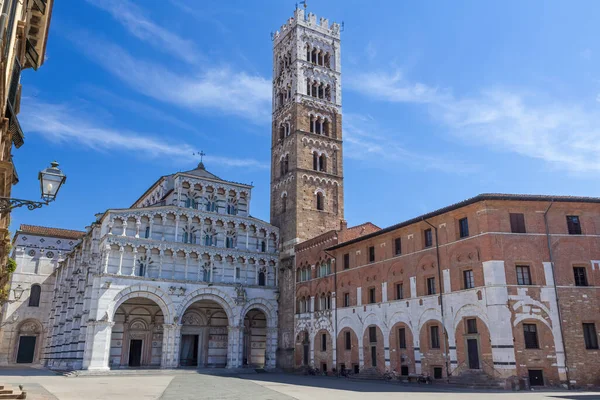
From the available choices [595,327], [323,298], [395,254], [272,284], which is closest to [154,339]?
[272,284]

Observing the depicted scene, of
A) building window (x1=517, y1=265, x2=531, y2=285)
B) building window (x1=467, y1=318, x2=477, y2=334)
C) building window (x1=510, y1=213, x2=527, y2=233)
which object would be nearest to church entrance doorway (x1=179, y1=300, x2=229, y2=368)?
building window (x1=467, y1=318, x2=477, y2=334)

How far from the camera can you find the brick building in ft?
85.1

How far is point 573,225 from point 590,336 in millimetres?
6162

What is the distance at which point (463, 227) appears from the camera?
29922 mm

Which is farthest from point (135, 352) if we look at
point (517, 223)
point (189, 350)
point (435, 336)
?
point (517, 223)

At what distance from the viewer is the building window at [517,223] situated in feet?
92.6

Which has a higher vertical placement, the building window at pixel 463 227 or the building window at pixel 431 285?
the building window at pixel 463 227

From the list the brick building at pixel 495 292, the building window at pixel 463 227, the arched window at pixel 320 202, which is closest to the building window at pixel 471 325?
the brick building at pixel 495 292

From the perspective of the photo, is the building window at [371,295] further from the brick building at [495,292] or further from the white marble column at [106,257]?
the white marble column at [106,257]

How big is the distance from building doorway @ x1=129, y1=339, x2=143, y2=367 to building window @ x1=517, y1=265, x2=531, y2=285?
3289 centimetres

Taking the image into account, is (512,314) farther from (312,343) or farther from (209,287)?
(209,287)

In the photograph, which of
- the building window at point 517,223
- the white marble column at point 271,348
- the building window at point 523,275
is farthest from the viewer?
the white marble column at point 271,348

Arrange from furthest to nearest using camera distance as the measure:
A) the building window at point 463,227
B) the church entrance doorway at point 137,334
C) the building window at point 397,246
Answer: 1. the church entrance doorway at point 137,334
2. the building window at point 397,246
3. the building window at point 463,227

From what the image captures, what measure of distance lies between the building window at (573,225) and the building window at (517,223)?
268 centimetres
